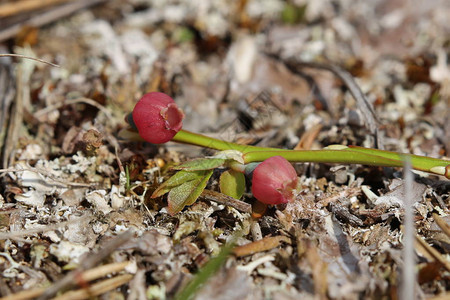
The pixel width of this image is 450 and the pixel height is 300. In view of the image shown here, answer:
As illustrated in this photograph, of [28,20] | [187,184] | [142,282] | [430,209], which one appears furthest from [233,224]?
[28,20]

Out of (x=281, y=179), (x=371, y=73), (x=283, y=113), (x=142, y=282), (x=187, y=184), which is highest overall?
(x=371, y=73)

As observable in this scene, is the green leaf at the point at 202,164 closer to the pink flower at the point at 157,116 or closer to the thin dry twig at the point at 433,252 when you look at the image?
the pink flower at the point at 157,116

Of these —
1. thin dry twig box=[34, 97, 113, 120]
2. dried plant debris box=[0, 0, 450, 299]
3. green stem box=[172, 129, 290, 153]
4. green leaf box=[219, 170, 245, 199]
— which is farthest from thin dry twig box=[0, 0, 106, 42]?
green leaf box=[219, 170, 245, 199]

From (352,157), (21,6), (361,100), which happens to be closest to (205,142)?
(352,157)

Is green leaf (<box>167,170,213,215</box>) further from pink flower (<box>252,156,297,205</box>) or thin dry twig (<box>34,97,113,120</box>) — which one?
thin dry twig (<box>34,97,113,120</box>)

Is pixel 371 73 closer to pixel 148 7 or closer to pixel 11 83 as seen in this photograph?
pixel 148 7

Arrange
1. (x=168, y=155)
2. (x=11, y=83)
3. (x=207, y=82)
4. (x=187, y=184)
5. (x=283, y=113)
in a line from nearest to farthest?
(x=187, y=184), (x=168, y=155), (x=11, y=83), (x=283, y=113), (x=207, y=82)

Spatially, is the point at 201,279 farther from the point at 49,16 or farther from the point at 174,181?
the point at 49,16
